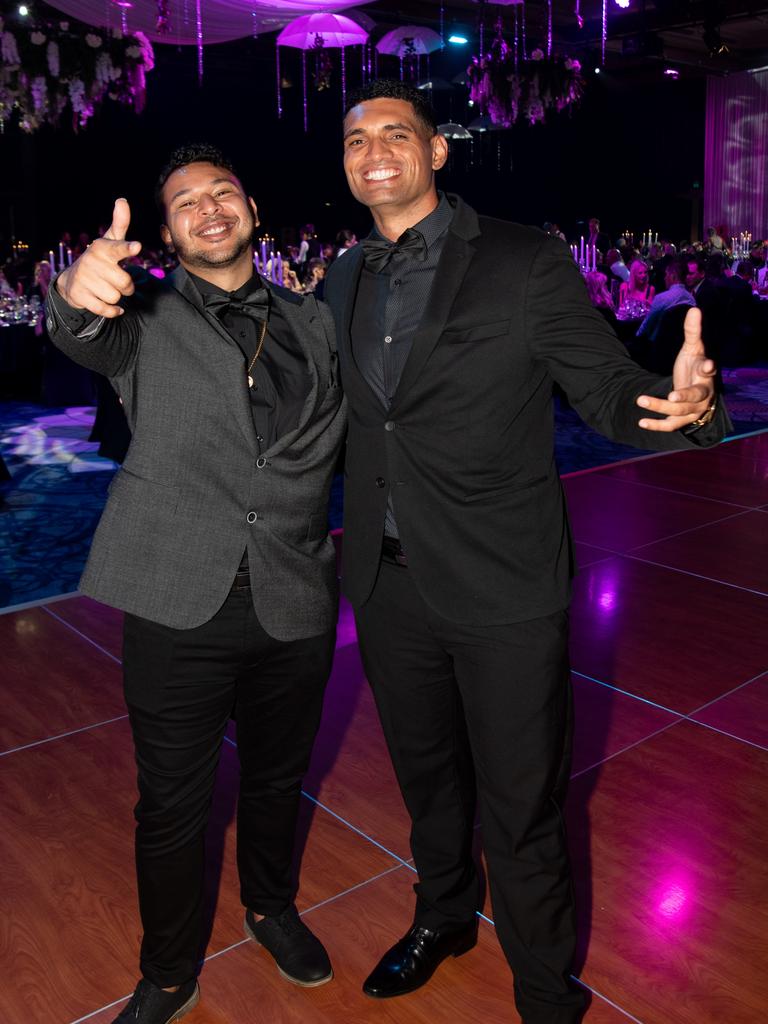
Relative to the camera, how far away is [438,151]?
187 cm

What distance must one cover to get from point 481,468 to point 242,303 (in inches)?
20.2

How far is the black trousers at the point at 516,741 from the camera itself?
→ 67.4 inches

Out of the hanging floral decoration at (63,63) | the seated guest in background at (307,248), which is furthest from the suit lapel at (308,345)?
the seated guest in background at (307,248)

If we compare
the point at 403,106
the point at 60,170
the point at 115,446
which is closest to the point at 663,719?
the point at 403,106

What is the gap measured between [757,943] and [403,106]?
181 centimetres

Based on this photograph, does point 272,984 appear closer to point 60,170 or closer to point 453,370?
point 453,370

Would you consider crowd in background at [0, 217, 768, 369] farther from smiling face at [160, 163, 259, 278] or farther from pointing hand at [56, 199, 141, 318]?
pointing hand at [56, 199, 141, 318]

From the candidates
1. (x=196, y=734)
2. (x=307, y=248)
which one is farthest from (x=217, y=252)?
(x=307, y=248)

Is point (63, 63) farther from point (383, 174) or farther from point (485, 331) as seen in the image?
point (485, 331)

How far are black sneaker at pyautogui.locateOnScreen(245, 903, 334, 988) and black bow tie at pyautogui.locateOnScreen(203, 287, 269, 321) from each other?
4.01 ft

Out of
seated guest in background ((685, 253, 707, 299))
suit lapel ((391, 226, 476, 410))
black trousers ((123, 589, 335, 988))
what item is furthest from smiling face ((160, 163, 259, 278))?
seated guest in background ((685, 253, 707, 299))

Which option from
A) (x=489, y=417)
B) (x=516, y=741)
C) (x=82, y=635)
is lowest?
(x=82, y=635)

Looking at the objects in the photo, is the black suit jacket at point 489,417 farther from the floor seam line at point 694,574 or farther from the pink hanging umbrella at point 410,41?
the pink hanging umbrella at point 410,41

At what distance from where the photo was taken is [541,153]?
1798 centimetres
